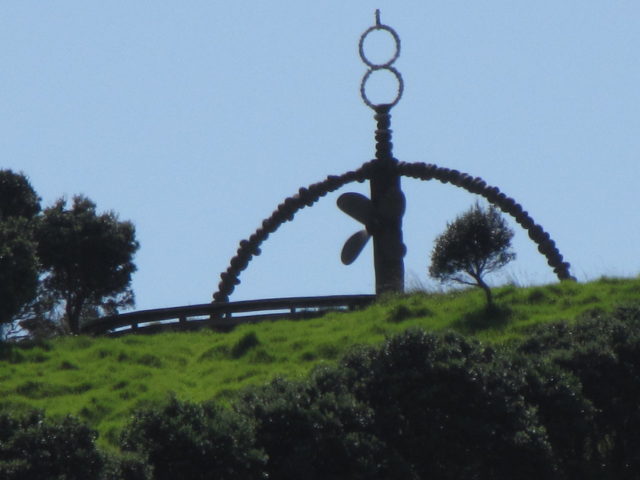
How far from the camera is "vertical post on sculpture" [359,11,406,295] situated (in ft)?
147

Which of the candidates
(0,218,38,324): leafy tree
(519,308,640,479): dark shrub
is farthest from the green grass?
(519,308,640,479): dark shrub

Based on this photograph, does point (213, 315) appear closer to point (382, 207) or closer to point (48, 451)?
point (382, 207)

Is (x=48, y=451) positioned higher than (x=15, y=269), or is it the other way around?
(x=15, y=269)

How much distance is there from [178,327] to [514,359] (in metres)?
14.0

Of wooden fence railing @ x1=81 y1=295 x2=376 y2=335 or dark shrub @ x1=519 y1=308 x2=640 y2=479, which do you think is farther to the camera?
wooden fence railing @ x1=81 y1=295 x2=376 y2=335

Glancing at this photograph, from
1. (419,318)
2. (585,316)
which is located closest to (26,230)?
(419,318)

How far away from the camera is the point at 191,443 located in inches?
1018

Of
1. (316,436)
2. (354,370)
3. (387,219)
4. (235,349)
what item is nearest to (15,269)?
(235,349)

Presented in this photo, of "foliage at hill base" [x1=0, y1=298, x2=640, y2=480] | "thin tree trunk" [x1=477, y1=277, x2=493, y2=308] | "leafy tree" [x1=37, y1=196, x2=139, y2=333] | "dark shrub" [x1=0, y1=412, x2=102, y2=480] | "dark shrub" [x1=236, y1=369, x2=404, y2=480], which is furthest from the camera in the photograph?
"leafy tree" [x1=37, y1=196, x2=139, y2=333]

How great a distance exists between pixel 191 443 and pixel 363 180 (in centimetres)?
2095

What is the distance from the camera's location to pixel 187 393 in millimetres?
35406

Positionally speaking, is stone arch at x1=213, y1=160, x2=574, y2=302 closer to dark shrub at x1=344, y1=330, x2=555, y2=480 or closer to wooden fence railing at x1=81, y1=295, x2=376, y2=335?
wooden fence railing at x1=81, y1=295, x2=376, y2=335

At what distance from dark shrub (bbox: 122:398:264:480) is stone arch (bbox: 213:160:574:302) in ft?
60.4

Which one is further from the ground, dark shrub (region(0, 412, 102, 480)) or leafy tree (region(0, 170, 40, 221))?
leafy tree (region(0, 170, 40, 221))
